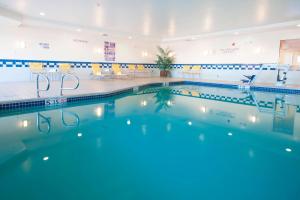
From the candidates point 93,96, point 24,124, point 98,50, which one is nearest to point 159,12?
point 93,96

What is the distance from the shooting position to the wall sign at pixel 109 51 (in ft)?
34.8

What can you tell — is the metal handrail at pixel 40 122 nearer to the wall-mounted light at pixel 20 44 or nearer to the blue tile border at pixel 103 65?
the blue tile border at pixel 103 65

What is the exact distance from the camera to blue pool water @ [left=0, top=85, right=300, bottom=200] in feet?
5.48

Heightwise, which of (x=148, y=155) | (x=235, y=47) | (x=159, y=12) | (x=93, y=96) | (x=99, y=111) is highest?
(x=159, y=12)

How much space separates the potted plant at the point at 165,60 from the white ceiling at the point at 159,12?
408cm

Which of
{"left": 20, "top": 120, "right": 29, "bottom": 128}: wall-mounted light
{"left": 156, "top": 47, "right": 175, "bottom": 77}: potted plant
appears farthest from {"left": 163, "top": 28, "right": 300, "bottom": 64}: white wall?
{"left": 20, "top": 120, "right": 29, "bottom": 128}: wall-mounted light

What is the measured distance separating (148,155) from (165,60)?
10490mm

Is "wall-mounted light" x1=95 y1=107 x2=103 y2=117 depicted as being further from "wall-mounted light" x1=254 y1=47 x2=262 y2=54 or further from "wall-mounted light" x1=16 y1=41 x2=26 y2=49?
"wall-mounted light" x1=254 y1=47 x2=262 y2=54

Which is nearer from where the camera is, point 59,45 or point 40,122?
point 40,122

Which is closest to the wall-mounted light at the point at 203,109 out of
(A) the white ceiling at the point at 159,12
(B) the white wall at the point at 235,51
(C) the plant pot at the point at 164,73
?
(A) the white ceiling at the point at 159,12

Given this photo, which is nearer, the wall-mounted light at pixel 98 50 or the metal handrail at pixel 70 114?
the metal handrail at pixel 70 114

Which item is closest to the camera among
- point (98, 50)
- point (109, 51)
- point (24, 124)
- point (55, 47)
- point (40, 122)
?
point (24, 124)

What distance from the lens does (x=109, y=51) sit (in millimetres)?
10750

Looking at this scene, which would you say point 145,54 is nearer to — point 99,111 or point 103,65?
point 103,65
